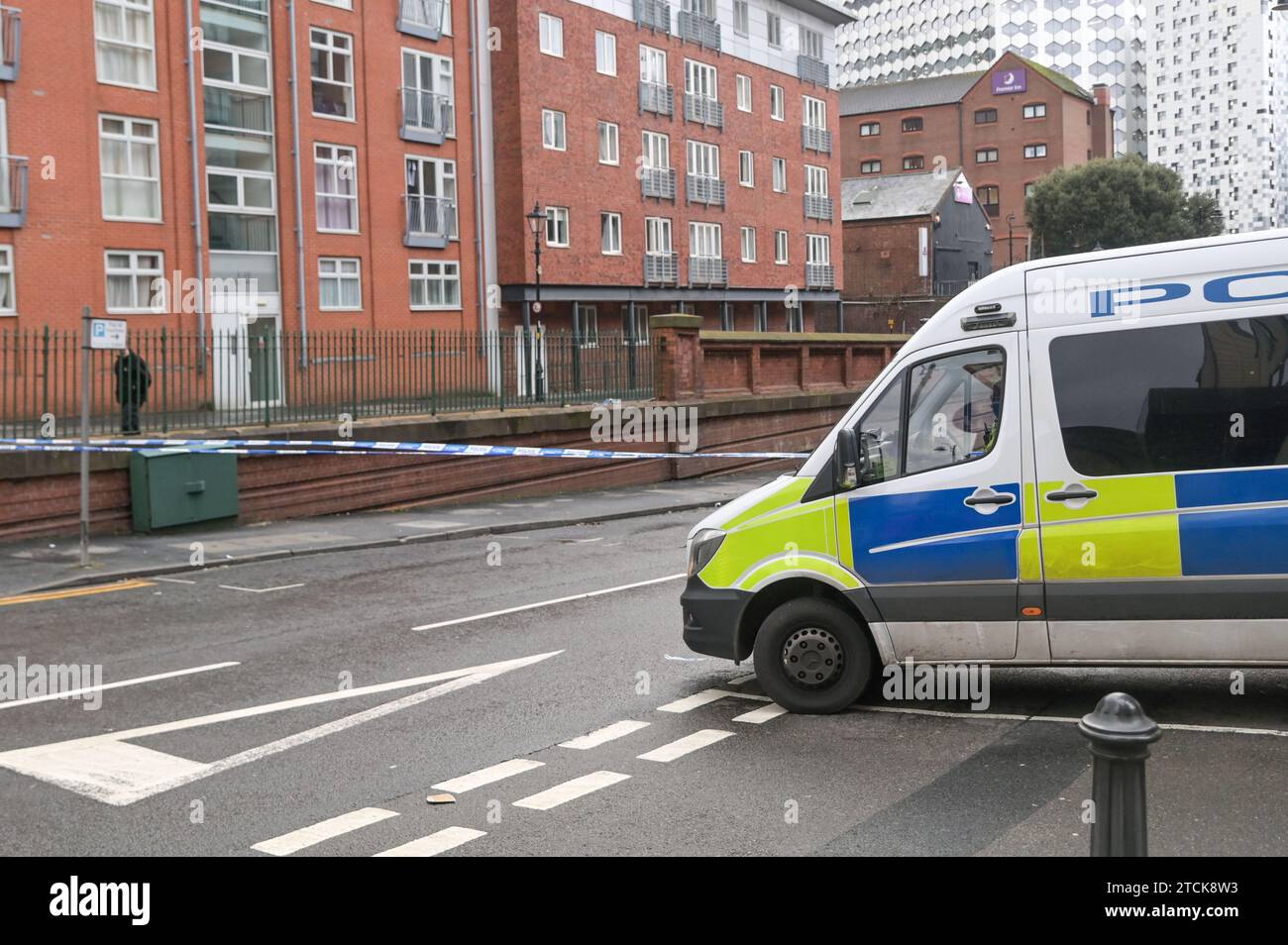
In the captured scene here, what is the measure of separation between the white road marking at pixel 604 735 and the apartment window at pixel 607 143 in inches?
1578

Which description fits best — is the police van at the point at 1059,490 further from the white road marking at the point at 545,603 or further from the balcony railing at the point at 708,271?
the balcony railing at the point at 708,271

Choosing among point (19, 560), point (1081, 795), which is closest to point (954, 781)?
point (1081, 795)

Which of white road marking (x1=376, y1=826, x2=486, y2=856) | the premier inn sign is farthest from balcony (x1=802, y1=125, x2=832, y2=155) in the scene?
white road marking (x1=376, y1=826, x2=486, y2=856)

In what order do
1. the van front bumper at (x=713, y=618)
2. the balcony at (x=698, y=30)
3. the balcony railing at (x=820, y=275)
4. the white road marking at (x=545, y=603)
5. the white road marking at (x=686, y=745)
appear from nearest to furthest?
1. the white road marking at (x=686, y=745)
2. the van front bumper at (x=713, y=618)
3. the white road marking at (x=545, y=603)
4. the balcony at (x=698, y=30)
5. the balcony railing at (x=820, y=275)

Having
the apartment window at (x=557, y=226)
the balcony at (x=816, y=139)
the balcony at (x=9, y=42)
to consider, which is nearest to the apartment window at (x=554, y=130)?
the apartment window at (x=557, y=226)

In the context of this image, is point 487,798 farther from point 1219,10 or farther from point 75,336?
point 1219,10

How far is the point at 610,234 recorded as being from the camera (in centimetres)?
4666

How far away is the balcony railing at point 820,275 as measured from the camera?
58.9m

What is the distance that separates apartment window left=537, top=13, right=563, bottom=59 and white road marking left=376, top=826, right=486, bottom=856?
1578 inches

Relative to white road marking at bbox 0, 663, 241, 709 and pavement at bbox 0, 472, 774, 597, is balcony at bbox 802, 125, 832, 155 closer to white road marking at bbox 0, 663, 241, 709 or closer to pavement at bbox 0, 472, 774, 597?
pavement at bbox 0, 472, 774, 597

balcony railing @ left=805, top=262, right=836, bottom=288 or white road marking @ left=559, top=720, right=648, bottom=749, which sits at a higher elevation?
balcony railing @ left=805, top=262, right=836, bottom=288

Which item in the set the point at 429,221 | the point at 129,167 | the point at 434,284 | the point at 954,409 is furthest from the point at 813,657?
the point at 434,284

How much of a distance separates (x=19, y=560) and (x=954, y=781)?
12.0 m

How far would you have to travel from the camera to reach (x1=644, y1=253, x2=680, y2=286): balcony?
158 ft
